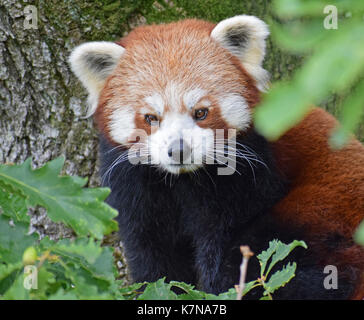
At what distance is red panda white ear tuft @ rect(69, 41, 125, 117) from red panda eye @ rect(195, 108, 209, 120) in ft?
1.91

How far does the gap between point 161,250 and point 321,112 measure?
1.29 m

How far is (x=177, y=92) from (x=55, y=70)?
112 centimetres

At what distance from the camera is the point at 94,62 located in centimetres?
298

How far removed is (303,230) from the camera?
8.95ft

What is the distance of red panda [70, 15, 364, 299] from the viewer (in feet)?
8.95

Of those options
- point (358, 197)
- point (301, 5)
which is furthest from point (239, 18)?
point (301, 5)

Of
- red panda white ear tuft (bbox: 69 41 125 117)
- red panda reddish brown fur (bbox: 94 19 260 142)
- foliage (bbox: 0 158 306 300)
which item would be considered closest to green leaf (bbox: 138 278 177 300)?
foliage (bbox: 0 158 306 300)

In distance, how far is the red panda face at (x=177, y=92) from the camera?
2712 millimetres
